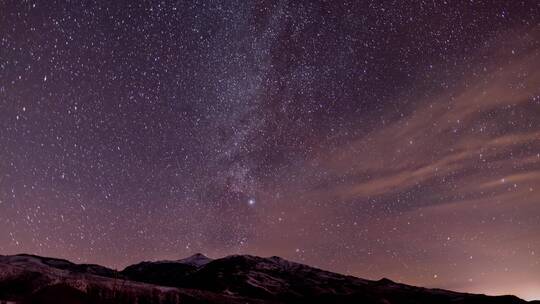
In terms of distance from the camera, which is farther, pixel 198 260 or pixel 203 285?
pixel 198 260

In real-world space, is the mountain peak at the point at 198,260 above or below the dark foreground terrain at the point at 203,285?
above

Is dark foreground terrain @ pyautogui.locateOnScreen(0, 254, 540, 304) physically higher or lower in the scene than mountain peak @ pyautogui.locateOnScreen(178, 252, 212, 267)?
lower

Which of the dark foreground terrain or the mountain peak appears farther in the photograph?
the mountain peak

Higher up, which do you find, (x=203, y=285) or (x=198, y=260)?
(x=198, y=260)

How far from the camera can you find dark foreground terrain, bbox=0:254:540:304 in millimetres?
58312

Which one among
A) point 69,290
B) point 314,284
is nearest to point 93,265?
point 314,284

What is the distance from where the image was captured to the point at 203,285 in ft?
386

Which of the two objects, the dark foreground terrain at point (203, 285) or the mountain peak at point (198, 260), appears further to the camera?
the mountain peak at point (198, 260)

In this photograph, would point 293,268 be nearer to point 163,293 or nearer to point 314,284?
point 314,284

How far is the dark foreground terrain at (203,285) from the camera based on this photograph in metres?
58.3

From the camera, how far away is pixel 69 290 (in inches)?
2084

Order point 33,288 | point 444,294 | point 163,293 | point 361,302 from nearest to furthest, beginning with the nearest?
point 33,288 → point 163,293 → point 361,302 → point 444,294

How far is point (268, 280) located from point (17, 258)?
70220mm

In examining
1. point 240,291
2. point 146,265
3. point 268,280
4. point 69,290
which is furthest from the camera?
point 146,265
